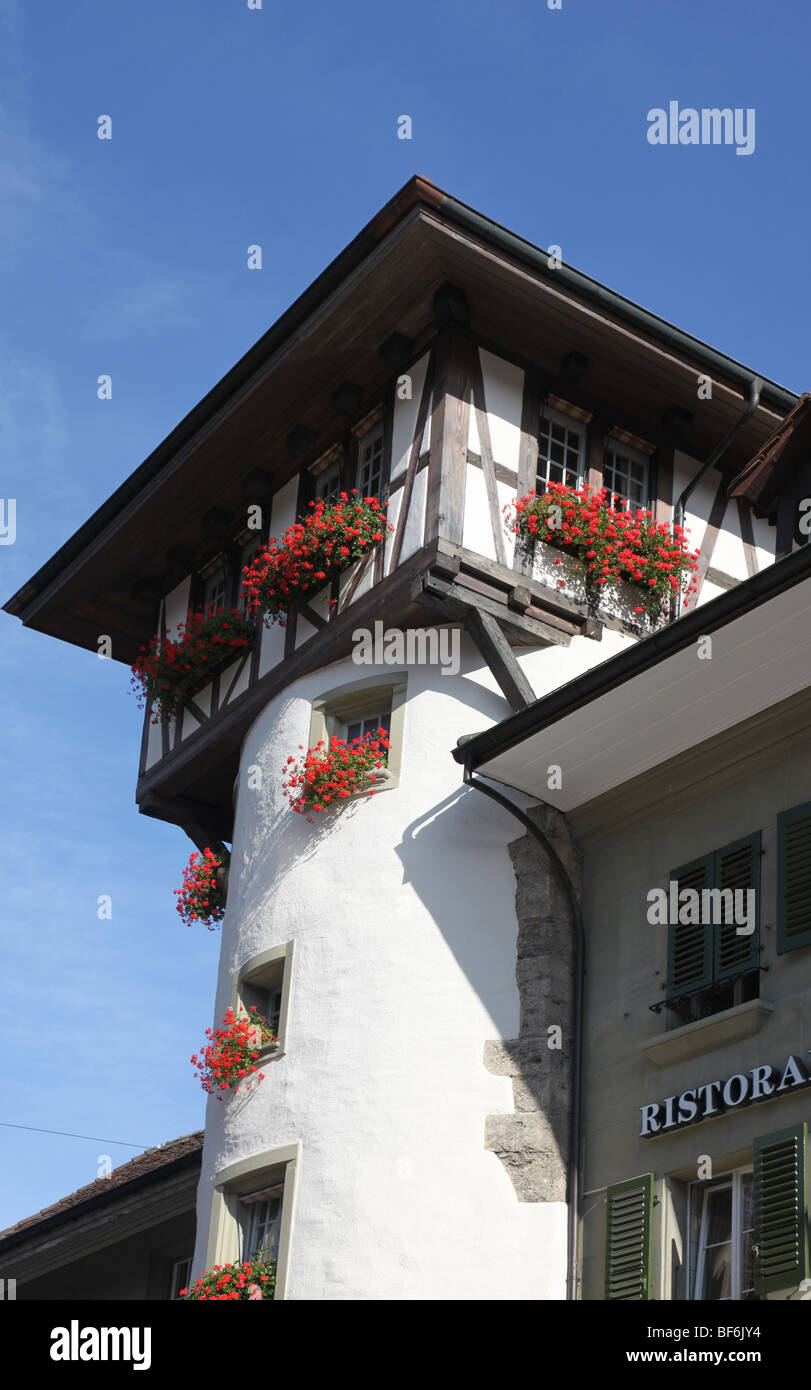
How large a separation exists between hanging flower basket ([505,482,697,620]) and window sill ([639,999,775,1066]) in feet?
16.1

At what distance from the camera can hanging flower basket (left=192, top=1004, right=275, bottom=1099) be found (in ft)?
57.6

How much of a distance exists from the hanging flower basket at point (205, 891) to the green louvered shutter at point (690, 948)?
6406 mm

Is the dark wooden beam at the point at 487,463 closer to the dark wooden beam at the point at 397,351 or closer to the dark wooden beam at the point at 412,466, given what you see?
the dark wooden beam at the point at 412,466

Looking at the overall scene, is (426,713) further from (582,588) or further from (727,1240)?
(727,1240)

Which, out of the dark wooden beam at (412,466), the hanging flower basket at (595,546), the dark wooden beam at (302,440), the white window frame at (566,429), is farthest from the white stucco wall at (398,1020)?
the dark wooden beam at (302,440)

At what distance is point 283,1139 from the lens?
16.8m

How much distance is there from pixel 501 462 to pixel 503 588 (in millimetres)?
1407

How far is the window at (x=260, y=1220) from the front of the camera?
17.1m

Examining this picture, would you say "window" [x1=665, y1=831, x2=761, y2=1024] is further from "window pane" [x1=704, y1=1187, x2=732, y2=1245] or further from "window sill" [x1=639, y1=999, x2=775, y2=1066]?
"window pane" [x1=704, y1=1187, x2=732, y2=1245]

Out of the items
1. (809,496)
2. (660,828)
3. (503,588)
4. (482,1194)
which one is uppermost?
(809,496)

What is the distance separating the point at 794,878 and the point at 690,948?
3.95 ft

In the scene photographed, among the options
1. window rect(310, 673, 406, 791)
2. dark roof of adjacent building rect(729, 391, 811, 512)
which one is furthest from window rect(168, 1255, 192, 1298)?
dark roof of adjacent building rect(729, 391, 811, 512)
